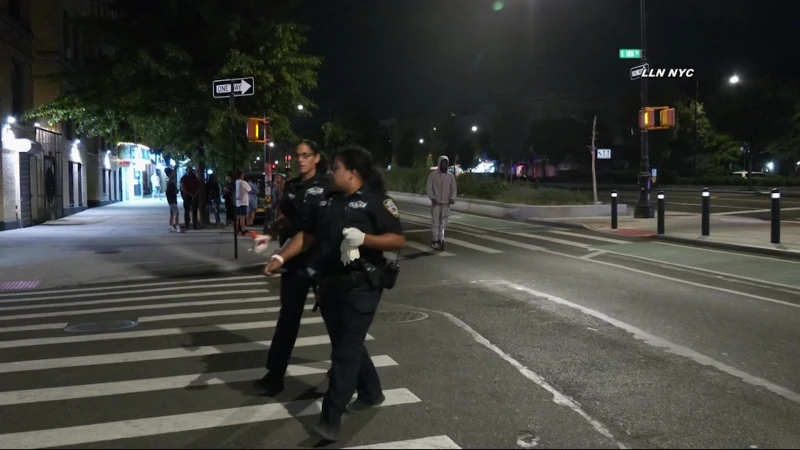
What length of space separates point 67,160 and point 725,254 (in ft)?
85.2

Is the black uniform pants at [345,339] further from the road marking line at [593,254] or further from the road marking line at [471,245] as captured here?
the road marking line at [471,245]

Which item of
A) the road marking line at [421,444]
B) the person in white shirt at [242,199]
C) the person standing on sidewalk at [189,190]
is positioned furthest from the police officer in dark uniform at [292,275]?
the person standing on sidewalk at [189,190]

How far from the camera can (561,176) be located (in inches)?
3066

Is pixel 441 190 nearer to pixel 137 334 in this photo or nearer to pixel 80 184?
pixel 137 334

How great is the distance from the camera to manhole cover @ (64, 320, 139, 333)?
320 inches

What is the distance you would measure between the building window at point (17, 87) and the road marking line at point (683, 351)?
20.7 m

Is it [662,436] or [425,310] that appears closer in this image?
[662,436]

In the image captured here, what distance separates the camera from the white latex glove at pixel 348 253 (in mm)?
4309

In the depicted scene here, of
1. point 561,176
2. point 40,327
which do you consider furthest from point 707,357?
point 561,176

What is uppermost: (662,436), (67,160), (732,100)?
(732,100)

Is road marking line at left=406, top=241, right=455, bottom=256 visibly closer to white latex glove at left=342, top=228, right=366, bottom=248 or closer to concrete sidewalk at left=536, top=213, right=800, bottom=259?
concrete sidewalk at left=536, top=213, right=800, bottom=259

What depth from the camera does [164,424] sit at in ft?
16.1

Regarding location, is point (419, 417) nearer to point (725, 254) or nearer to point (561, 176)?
point (725, 254)

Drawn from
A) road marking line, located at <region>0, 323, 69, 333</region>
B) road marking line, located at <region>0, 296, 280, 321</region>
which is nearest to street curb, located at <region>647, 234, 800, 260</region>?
road marking line, located at <region>0, 296, 280, 321</region>
